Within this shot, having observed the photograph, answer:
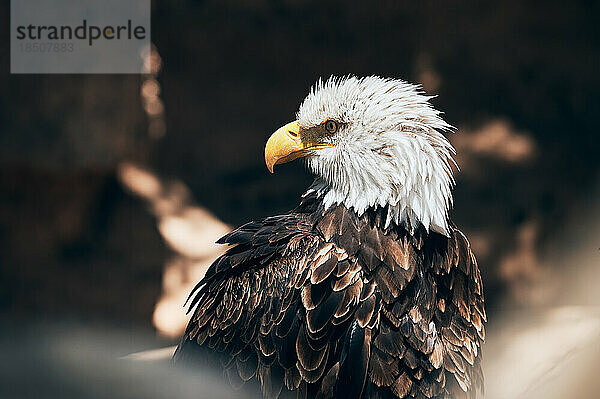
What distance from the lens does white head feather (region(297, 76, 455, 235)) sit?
4.02 ft

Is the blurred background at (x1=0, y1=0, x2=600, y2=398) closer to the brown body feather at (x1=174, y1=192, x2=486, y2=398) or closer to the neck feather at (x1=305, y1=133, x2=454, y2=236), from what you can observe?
the brown body feather at (x1=174, y1=192, x2=486, y2=398)

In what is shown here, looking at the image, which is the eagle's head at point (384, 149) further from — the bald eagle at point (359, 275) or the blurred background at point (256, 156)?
the blurred background at point (256, 156)

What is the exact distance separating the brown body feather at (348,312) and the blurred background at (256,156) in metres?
0.70

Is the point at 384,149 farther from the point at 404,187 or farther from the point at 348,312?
the point at 348,312

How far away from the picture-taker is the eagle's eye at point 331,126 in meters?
1.29

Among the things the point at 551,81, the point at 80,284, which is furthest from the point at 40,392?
the point at 551,81

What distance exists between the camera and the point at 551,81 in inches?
81.0

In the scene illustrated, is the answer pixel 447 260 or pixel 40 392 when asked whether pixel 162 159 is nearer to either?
pixel 40 392

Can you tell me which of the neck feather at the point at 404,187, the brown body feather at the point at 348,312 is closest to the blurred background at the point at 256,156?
the brown body feather at the point at 348,312

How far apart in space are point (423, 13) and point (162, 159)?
3.12ft

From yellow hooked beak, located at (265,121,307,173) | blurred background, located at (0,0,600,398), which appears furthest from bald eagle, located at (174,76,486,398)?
blurred background, located at (0,0,600,398)

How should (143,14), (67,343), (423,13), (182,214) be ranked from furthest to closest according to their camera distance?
(182,214), (423,13), (143,14), (67,343)

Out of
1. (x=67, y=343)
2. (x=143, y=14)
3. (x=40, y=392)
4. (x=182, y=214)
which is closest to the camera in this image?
(x=40, y=392)

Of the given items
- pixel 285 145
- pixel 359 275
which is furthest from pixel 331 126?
pixel 359 275
